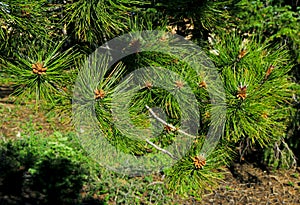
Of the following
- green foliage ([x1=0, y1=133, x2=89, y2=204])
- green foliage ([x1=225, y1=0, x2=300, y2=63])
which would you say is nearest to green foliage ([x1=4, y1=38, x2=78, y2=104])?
green foliage ([x1=225, y1=0, x2=300, y2=63])

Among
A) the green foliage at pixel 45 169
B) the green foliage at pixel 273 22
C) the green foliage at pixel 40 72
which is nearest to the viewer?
the green foliage at pixel 40 72

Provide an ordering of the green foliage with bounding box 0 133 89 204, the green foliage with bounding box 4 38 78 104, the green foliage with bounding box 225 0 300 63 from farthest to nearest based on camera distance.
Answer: the green foliage with bounding box 0 133 89 204 → the green foliage with bounding box 225 0 300 63 → the green foliage with bounding box 4 38 78 104

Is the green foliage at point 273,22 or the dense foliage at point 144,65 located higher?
the dense foliage at point 144,65

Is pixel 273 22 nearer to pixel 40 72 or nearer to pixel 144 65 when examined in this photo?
pixel 144 65

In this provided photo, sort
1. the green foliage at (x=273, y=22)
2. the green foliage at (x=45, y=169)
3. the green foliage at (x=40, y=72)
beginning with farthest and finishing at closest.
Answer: the green foliage at (x=45, y=169) → the green foliage at (x=273, y=22) → the green foliage at (x=40, y=72)

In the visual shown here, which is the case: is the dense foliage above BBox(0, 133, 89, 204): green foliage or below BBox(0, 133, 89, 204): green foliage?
above

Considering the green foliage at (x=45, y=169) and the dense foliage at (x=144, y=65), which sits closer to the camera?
the dense foliage at (x=144, y=65)

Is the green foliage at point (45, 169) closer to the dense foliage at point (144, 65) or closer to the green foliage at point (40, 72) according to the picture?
the dense foliage at point (144, 65)

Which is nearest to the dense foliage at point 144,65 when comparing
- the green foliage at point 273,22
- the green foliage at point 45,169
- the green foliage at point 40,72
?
the green foliage at point 40,72

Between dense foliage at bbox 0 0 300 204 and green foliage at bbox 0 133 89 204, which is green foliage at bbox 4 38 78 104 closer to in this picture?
dense foliage at bbox 0 0 300 204

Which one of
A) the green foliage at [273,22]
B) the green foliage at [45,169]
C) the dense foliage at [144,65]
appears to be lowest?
the green foliage at [45,169]

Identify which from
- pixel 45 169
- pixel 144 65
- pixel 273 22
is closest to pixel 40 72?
pixel 144 65

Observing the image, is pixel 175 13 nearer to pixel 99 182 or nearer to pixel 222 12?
pixel 222 12

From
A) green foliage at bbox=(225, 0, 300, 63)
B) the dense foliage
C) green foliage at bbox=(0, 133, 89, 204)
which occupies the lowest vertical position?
green foliage at bbox=(0, 133, 89, 204)
